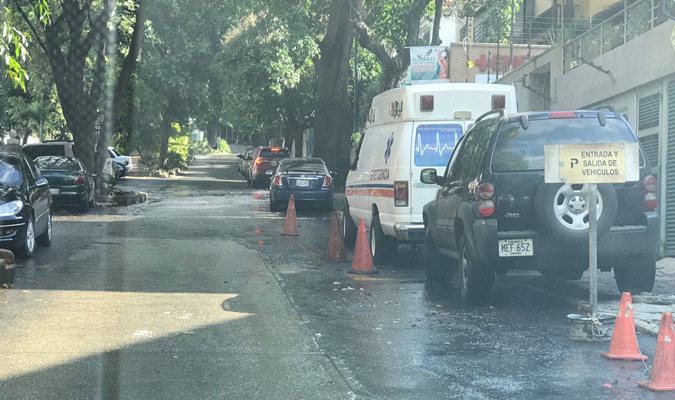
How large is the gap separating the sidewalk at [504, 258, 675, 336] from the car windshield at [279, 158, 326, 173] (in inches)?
545

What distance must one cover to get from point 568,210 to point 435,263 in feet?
10.5

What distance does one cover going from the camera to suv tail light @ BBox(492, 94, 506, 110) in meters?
14.3

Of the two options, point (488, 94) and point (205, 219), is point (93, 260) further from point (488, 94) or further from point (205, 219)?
point (205, 219)

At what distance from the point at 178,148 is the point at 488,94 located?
53.0 metres

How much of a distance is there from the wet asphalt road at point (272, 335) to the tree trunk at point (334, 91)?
1941cm

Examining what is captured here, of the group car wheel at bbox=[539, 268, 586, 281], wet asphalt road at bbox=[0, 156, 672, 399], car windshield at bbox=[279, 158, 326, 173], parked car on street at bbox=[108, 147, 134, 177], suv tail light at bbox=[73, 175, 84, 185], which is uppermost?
parked car on street at bbox=[108, 147, 134, 177]

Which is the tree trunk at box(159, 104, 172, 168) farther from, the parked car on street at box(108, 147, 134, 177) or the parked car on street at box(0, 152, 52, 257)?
the parked car on street at box(0, 152, 52, 257)

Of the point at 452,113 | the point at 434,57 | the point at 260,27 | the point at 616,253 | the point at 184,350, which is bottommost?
the point at 184,350

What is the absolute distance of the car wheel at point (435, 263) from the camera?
41.8ft

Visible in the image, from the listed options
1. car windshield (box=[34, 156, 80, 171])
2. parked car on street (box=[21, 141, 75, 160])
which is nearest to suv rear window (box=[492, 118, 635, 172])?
car windshield (box=[34, 156, 80, 171])

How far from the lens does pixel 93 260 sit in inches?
585

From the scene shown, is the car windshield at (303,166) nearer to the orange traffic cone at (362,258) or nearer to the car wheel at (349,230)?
the car wheel at (349,230)

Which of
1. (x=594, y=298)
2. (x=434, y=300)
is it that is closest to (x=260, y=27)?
(x=434, y=300)

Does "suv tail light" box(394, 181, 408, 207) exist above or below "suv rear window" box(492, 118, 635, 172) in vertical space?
below
